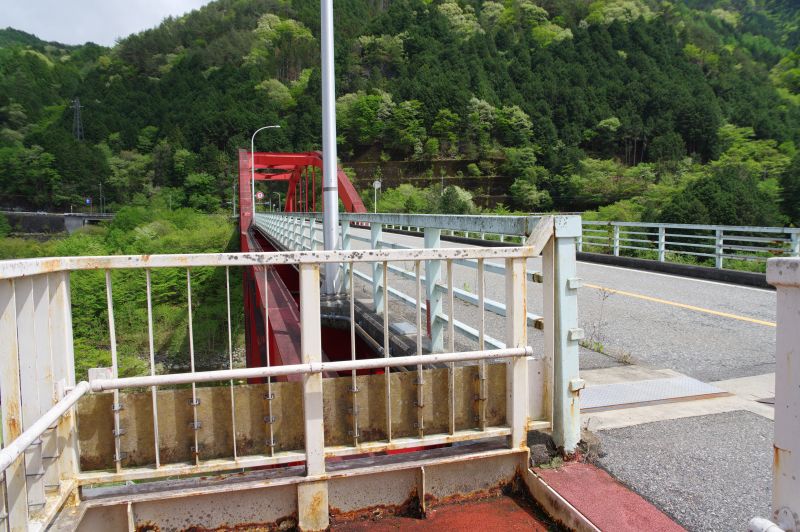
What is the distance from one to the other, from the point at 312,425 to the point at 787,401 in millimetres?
2027

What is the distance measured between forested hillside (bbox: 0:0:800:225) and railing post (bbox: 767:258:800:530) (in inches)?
2994

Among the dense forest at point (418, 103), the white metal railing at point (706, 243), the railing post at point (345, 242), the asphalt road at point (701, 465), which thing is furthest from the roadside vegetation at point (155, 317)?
the asphalt road at point (701, 465)

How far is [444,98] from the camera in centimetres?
11219

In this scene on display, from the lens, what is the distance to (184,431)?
9.59 feet

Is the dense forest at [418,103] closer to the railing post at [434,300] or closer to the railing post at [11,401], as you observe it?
the railing post at [434,300]

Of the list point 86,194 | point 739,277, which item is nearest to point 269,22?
point 86,194

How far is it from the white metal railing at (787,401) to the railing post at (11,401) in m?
2.50

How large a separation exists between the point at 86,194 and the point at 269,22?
68971 mm

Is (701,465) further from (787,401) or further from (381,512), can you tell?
(381,512)

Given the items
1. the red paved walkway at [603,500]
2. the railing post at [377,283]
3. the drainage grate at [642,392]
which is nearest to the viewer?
the red paved walkway at [603,500]

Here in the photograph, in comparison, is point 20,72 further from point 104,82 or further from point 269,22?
point 269,22

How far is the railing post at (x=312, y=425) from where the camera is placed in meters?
2.88

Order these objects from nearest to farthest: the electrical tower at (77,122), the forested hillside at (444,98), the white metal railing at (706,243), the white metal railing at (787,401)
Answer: the white metal railing at (787,401) < the white metal railing at (706,243) < the forested hillside at (444,98) < the electrical tower at (77,122)

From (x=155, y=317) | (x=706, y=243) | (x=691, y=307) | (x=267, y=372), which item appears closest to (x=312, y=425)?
(x=267, y=372)
